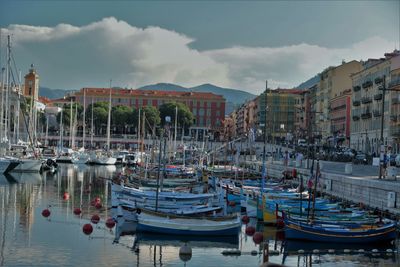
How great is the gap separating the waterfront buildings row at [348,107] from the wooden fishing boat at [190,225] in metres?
26.8

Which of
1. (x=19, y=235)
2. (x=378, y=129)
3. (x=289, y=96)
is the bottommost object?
(x=19, y=235)

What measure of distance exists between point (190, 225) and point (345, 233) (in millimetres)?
6876

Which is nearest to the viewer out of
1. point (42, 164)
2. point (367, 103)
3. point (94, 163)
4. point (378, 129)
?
point (42, 164)

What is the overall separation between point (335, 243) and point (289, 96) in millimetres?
151181

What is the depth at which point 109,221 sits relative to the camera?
34312 mm

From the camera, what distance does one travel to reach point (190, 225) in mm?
31719

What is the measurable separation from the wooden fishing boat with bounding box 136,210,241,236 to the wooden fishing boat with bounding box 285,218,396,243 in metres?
3.00

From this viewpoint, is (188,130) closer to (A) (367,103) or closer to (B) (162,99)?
(B) (162,99)

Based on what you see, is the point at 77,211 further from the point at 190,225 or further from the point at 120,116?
the point at 120,116

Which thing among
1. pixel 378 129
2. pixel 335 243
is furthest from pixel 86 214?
pixel 378 129

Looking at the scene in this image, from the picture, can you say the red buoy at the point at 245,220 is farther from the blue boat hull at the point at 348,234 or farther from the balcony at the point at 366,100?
the balcony at the point at 366,100

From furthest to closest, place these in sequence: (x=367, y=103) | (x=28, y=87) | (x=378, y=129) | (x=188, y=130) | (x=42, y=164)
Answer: (x=28, y=87), (x=188, y=130), (x=367, y=103), (x=378, y=129), (x=42, y=164)

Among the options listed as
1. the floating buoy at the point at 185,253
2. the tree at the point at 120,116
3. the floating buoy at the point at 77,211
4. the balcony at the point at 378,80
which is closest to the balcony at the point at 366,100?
the balcony at the point at 378,80

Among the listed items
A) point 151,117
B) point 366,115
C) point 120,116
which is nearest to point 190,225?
point 366,115
